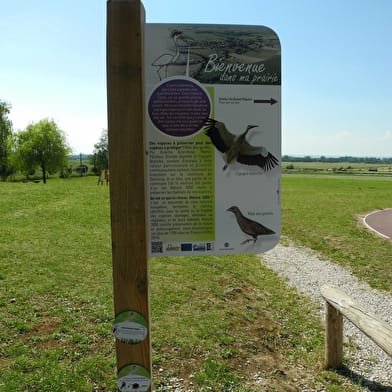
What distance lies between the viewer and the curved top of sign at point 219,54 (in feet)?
6.67

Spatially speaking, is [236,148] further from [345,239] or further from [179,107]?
[345,239]

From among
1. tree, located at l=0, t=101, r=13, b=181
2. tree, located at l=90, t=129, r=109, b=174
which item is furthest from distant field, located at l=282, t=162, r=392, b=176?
tree, located at l=0, t=101, r=13, b=181

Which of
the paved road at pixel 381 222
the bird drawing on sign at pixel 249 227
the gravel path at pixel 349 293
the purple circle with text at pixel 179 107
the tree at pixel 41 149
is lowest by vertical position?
the gravel path at pixel 349 293

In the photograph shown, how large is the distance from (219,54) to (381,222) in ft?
54.2

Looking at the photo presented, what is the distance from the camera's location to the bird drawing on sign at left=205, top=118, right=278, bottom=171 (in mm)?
2098

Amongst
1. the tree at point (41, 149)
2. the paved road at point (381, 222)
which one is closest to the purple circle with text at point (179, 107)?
the paved road at point (381, 222)

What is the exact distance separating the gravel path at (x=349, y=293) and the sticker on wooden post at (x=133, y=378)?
10.4 ft

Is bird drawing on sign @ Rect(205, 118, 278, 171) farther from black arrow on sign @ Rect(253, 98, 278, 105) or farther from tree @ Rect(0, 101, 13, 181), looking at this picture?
tree @ Rect(0, 101, 13, 181)

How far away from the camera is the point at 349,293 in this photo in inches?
286

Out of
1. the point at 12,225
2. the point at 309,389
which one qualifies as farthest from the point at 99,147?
the point at 309,389

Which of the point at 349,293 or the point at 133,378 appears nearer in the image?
the point at 133,378

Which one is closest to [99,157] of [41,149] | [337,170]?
[41,149]

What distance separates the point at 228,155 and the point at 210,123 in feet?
0.76

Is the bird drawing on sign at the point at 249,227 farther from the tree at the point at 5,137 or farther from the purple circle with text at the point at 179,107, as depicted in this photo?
the tree at the point at 5,137
